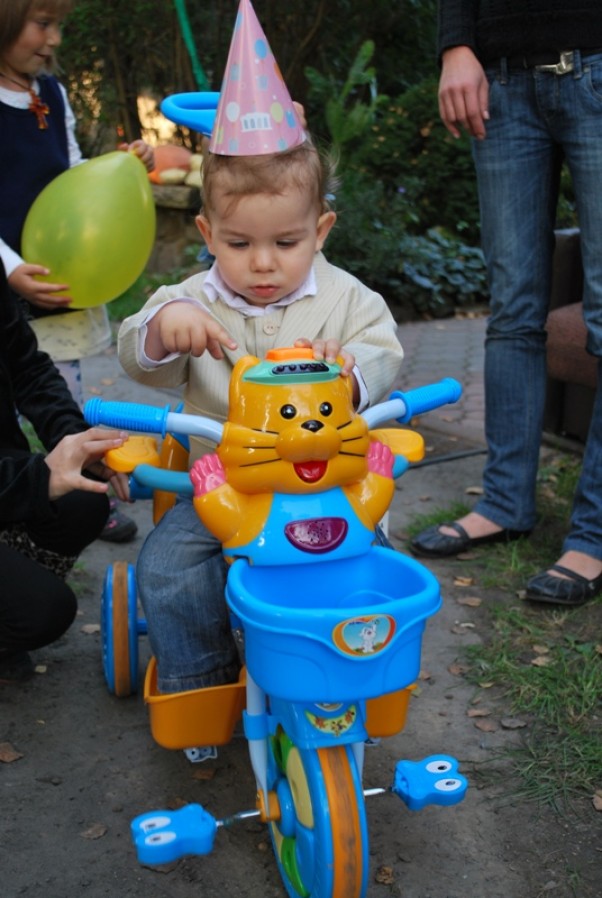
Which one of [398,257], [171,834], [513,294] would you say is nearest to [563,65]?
[513,294]

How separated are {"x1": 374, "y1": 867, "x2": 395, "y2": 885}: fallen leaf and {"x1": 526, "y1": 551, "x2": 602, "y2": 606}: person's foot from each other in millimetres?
1081

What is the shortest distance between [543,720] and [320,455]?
3.52 ft

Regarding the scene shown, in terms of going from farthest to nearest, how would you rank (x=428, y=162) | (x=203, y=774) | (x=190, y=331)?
(x=428, y=162) < (x=203, y=774) < (x=190, y=331)

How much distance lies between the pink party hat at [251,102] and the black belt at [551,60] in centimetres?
104

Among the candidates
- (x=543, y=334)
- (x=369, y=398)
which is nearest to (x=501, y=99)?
(x=543, y=334)

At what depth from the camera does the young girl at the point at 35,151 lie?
268 cm

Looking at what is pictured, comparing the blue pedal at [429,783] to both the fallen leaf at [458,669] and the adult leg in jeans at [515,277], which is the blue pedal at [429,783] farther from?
the adult leg in jeans at [515,277]

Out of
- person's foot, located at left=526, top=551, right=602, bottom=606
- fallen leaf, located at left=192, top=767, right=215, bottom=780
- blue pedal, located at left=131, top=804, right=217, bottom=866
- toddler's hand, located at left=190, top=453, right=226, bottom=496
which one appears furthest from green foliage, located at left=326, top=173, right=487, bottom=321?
blue pedal, located at left=131, top=804, right=217, bottom=866

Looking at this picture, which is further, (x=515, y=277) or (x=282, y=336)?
(x=515, y=277)

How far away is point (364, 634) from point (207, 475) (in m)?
0.38

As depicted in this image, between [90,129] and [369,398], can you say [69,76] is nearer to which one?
[90,129]

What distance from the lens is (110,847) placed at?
188cm

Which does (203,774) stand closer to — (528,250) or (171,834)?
(171,834)

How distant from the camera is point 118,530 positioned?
3.21 meters
